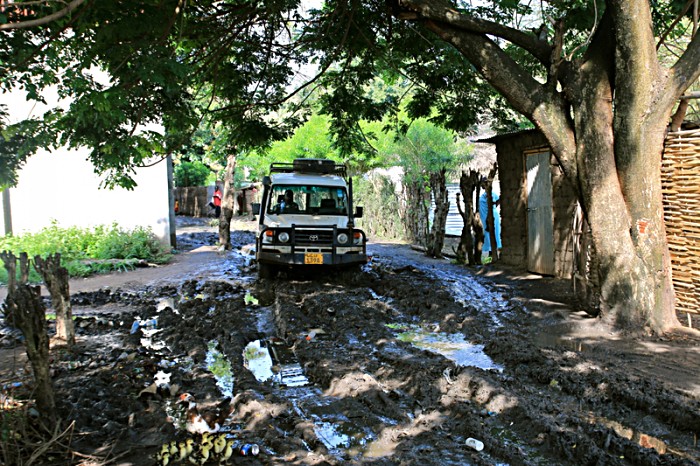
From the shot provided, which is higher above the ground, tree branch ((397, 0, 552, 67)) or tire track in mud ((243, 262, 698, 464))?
tree branch ((397, 0, 552, 67))

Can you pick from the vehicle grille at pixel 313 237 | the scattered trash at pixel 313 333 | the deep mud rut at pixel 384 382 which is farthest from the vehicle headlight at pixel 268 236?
the scattered trash at pixel 313 333

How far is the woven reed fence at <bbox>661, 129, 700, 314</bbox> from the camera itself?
817cm

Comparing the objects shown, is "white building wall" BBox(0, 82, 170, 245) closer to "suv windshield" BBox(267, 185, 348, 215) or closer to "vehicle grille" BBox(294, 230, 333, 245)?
"suv windshield" BBox(267, 185, 348, 215)

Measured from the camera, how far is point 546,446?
418 centimetres

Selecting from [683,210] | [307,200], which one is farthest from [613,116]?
[307,200]

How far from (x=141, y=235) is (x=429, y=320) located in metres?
10.7

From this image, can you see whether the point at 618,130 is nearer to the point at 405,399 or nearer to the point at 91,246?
the point at 405,399

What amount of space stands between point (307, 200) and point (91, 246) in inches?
270

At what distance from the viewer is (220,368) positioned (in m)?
6.61

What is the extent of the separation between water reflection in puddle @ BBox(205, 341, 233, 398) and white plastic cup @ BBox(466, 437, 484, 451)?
7.92ft

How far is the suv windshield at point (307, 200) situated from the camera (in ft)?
41.3

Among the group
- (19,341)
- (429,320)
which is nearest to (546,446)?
(429,320)

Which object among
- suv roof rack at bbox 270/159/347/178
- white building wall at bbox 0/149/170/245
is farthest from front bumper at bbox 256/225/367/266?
white building wall at bbox 0/149/170/245

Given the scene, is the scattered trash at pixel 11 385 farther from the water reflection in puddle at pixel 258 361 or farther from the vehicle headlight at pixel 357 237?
the vehicle headlight at pixel 357 237
